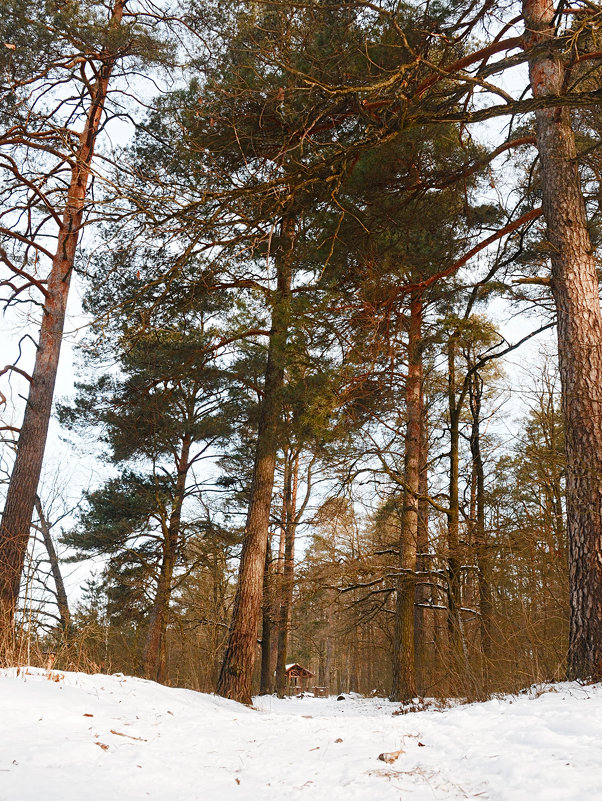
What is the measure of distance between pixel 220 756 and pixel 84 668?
3787mm

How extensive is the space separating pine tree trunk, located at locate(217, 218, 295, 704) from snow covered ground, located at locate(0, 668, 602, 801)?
395cm

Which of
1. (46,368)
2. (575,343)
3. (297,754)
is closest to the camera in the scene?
(297,754)

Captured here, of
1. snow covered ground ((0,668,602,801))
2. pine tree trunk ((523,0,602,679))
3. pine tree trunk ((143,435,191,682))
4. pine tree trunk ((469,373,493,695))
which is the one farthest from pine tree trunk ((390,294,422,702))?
pine tree trunk ((143,435,191,682))

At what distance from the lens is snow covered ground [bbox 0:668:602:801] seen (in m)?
2.36

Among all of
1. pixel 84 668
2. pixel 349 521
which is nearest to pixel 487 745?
pixel 84 668

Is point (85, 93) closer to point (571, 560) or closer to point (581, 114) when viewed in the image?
point (581, 114)

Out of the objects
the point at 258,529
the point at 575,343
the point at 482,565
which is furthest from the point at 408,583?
the point at 575,343

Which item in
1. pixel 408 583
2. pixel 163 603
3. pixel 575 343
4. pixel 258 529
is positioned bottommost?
pixel 163 603

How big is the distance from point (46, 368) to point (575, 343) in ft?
25.5

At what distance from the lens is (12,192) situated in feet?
32.3

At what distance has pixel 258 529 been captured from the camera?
353 inches

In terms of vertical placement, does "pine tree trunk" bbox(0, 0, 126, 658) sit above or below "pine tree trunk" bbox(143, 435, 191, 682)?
above

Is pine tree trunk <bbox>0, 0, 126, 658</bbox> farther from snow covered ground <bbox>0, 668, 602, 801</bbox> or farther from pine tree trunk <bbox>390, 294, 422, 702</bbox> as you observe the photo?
pine tree trunk <bbox>390, 294, 422, 702</bbox>

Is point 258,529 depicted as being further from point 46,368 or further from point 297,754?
point 297,754
